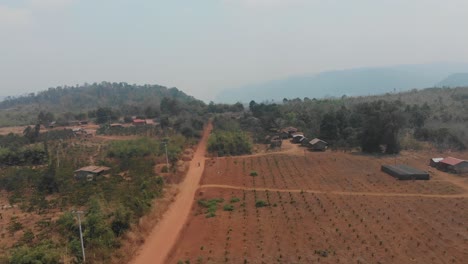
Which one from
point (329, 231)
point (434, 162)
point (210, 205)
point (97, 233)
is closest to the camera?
point (97, 233)

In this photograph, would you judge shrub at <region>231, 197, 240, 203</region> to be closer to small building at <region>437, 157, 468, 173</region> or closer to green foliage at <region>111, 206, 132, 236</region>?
green foliage at <region>111, 206, 132, 236</region>

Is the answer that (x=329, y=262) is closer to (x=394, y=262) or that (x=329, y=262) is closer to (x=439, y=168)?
(x=394, y=262)

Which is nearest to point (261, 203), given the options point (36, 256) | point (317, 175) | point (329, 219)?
point (329, 219)

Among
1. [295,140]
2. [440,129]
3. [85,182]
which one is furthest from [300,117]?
[85,182]

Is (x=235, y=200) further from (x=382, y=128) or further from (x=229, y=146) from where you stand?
(x=382, y=128)

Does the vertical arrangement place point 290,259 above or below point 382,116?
below
